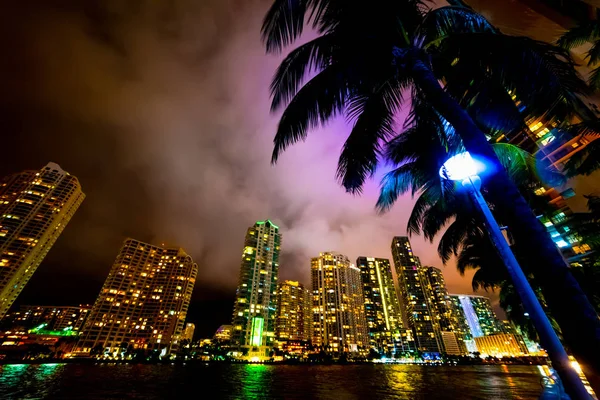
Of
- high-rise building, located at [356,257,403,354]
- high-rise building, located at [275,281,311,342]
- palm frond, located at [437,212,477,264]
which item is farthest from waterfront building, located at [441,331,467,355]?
palm frond, located at [437,212,477,264]

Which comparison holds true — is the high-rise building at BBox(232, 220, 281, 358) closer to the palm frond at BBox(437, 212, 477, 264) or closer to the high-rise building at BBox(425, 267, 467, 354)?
the palm frond at BBox(437, 212, 477, 264)

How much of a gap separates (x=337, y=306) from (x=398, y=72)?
144 meters

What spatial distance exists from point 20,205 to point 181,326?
75.1m

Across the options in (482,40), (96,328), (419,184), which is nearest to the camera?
(482,40)

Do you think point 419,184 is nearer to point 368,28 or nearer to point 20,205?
point 368,28

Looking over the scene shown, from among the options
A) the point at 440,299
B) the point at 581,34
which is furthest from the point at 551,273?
the point at 440,299

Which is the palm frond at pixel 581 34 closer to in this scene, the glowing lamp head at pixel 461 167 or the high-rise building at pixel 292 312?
the glowing lamp head at pixel 461 167

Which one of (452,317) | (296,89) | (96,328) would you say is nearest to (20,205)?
(96,328)

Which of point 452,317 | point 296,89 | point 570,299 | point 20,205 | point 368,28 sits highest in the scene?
point 20,205

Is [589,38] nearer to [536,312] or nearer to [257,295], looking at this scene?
[536,312]

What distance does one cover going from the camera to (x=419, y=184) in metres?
8.26

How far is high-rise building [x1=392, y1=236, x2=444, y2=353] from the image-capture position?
13638cm

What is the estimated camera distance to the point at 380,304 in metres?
162

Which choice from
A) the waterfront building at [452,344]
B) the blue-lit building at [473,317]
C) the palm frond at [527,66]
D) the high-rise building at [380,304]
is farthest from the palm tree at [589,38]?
the blue-lit building at [473,317]
